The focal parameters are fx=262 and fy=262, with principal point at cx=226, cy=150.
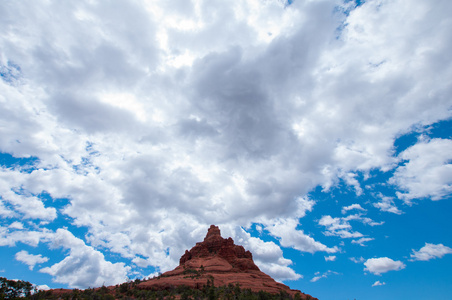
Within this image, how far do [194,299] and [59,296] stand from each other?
1676 inches

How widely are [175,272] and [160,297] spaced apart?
50.2m

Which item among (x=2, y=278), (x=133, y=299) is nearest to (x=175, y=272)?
(x=133, y=299)

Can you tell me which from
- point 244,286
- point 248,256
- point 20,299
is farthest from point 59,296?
point 248,256

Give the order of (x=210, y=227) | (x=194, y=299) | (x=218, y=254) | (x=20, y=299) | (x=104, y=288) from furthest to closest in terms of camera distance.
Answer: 1. (x=210, y=227)
2. (x=218, y=254)
3. (x=104, y=288)
4. (x=194, y=299)
5. (x=20, y=299)

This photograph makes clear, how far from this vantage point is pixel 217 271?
119 meters

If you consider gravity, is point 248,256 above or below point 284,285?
above

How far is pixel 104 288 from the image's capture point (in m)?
94.8

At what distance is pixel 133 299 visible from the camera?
76562 millimetres

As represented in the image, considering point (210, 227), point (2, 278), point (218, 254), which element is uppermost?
point (210, 227)

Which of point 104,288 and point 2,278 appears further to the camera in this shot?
point 104,288

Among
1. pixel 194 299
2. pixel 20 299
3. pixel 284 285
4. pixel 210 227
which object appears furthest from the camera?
pixel 210 227

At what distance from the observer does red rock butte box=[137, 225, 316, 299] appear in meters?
97.1

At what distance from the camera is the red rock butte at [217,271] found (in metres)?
97.1

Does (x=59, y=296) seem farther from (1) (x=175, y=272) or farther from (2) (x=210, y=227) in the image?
(2) (x=210, y=227)
